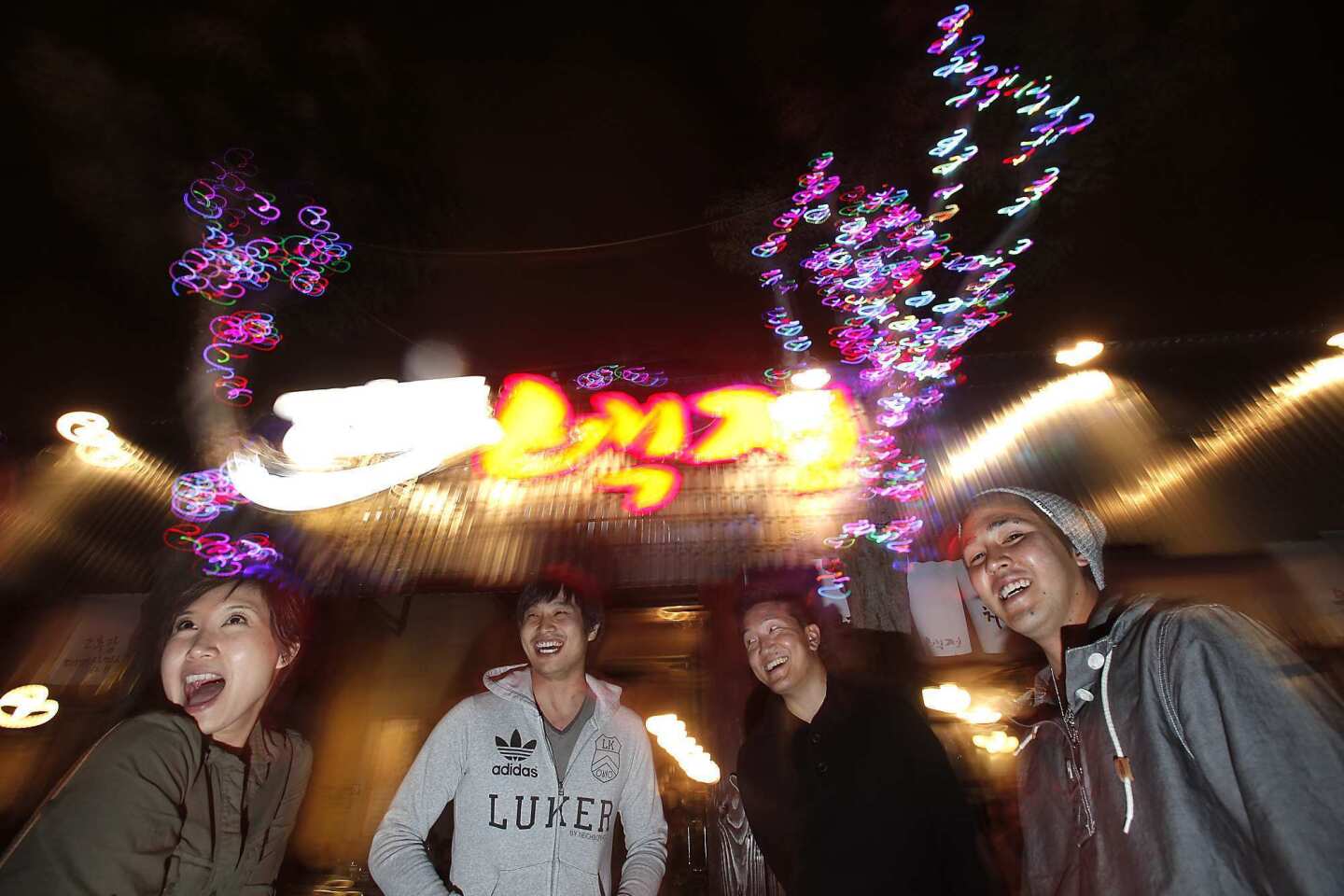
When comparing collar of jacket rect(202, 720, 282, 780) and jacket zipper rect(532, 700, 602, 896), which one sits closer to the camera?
collar of jacket rect(202, 720, 282, 780)

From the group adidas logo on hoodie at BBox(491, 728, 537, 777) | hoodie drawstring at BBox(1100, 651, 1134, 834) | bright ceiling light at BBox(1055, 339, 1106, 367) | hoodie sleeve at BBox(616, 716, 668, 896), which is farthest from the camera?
bright ceiling light at BBox(1055, 339, 1106, 367)

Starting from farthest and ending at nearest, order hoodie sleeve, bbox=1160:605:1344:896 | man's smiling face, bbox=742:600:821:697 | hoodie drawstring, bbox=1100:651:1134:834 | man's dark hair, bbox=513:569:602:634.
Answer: man's dark hair, bbox=513:569:602:634
man's smiling face, bbox=742:600:821:697
hoodie drawstring, bbox=1100:651:1134:834
hoodie sleeve, bbox=1160:605:1344:896

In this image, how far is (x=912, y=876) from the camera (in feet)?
9.80

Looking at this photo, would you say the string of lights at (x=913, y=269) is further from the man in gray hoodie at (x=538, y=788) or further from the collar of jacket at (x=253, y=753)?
the collar of jacket at (x=253, y=753)

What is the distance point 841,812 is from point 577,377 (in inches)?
200

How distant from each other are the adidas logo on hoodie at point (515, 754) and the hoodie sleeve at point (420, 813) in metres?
0.24

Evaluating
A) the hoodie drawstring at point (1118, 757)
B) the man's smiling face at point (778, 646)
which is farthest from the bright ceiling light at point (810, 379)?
the hoodie drawstring at point (1118, 757)

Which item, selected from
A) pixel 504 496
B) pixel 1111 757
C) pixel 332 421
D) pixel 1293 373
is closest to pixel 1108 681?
pixel 1111 757

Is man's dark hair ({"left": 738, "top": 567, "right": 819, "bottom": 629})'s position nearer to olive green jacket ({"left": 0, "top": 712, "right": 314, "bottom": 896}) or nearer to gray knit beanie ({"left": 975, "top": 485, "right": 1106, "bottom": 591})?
gray knit beanie ({"left": 975, "top": 485, "right": 1106, "bottom": 591})

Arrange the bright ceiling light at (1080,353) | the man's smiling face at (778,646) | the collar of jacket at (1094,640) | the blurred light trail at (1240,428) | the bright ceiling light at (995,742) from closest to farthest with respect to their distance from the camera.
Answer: the collar of jacket at (1094,640), the man's smiling face at (778,646), the blurred light trail at (1240,428), the bright ceiling light at (1080,353), the bright ceiling light at (995,742)

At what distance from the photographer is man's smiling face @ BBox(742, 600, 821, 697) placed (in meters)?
3.64

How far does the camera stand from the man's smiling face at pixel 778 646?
143 inches

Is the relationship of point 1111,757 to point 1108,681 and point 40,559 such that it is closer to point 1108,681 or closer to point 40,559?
point 1108,681

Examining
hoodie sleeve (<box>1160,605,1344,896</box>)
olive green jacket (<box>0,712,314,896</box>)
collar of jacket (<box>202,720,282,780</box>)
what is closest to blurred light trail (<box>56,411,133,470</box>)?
collar of jacket (<box>202,720,282,780</box>)
